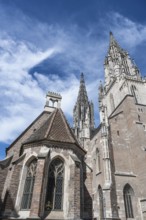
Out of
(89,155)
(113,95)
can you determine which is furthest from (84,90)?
(89,155)

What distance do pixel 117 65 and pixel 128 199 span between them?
22288 mm

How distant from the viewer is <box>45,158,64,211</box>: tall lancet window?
359 inches

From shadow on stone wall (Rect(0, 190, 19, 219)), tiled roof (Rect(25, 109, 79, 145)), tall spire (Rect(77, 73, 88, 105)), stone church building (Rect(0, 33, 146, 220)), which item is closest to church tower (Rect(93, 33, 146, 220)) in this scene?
stone church building (Rect(0, 33, 146, 220))

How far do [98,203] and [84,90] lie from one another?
42.8 m

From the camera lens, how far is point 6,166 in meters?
11.7

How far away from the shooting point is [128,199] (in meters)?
17.6

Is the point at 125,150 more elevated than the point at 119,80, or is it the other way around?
the point at 119,80

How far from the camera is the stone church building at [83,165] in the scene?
30.0ft

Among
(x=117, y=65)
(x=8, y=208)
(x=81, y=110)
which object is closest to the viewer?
(x=8, y=208)

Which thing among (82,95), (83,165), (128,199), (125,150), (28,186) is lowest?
(28,186)

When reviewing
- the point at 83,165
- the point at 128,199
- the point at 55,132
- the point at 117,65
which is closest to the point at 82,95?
the point at 117,65

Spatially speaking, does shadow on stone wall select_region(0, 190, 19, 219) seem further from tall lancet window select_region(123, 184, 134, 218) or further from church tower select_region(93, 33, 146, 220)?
tall lancet window select_region(123, 184, 134, 218)

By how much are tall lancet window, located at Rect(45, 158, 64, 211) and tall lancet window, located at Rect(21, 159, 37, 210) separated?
0.97 m

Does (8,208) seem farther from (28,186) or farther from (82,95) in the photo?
(82,95)
